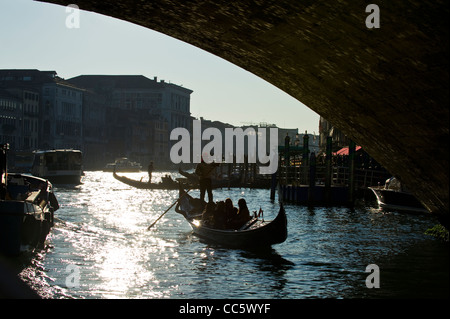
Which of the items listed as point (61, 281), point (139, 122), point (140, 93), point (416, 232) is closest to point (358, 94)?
point (61, 281)

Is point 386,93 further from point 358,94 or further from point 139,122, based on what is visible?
point 139,122

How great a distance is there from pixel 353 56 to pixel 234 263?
25.9ft

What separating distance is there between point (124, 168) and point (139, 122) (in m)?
19.3

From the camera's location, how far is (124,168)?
3337 inches

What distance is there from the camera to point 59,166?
151 ft

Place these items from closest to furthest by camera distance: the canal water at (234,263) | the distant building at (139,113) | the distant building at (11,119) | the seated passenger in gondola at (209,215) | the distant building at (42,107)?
the canal water at (234,263)
the seated passenger in gondola at (209,215)
the distant building at (11,119)
the distant building at (42,107)
the distant building at (139,113)

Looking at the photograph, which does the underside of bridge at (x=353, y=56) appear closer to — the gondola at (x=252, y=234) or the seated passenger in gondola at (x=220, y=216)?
the gondola at (x=252, y=234)

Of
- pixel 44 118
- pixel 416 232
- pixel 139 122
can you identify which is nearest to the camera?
pixel 416 232

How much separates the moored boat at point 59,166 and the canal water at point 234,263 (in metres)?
25.3

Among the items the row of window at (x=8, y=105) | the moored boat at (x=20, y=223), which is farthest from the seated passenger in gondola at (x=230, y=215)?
the row of window at (x=8, y=105)

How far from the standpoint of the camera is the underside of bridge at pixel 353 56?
470cm

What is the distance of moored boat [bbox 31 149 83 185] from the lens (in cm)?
4541

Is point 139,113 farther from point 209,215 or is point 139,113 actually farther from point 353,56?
point 353,56

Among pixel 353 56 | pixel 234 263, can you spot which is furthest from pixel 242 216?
pixel 353 56
